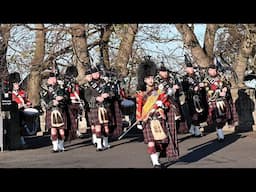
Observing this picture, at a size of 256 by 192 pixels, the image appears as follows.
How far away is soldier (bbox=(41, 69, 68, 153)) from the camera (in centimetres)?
1252

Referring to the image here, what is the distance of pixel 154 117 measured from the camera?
949 centimetres

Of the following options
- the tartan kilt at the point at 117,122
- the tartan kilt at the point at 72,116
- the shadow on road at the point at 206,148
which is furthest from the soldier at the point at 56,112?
the shadow on road at the point at 206,148

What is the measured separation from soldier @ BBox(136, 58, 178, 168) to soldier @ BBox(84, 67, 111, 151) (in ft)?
10.0

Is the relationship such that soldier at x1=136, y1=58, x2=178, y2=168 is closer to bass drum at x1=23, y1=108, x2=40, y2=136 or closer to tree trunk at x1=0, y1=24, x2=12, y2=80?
bass drum at x1=23, y1=108, x2=40, y2=136

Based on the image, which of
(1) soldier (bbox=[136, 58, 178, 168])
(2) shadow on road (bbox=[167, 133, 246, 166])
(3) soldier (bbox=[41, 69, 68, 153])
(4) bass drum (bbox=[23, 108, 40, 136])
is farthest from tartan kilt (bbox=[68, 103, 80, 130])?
(1) soldier (bbox=[136, 58, 178, 168])

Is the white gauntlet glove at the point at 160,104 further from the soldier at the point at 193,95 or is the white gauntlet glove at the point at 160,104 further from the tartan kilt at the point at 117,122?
the soldier at the point at 193,95

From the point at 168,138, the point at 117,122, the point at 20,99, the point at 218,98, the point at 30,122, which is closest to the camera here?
the point at 168,138

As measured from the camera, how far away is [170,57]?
24.7 meters

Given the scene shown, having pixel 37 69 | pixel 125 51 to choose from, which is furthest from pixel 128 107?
pixel 37 69

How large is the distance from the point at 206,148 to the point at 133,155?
1641 mm

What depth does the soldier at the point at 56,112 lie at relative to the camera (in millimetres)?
12523

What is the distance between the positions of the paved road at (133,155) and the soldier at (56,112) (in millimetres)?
299

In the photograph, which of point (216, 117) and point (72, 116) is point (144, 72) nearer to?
point (72, 116)
